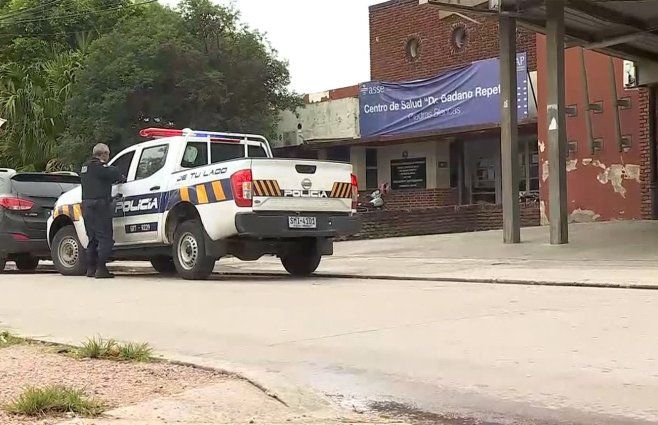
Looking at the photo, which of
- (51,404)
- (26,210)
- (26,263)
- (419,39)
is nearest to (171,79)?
(26,263)

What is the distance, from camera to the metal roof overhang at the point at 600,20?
47.1 ft

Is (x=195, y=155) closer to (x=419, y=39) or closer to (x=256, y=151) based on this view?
(x=256, y=151)

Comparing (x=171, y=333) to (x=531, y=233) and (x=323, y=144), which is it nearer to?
(x=531, y=233)

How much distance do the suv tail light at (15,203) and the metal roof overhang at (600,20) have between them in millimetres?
7616

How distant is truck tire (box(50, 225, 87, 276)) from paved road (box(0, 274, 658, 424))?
2.29 m

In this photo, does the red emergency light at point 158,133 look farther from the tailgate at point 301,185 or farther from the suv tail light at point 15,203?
the suv tail light at point 15,203

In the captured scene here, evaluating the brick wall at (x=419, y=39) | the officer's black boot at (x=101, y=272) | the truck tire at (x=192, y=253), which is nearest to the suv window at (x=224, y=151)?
the truck tire at (x=192, y=253)

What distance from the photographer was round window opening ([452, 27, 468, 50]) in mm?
24266

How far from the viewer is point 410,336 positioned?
6.64m

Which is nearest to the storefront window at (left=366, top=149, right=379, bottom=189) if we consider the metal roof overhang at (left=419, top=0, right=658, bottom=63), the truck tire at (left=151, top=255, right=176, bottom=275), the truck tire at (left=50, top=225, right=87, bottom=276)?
the metal roof overhang at (left=419, top=0, right=658, bottom=63)

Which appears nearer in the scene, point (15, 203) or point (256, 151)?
point (256, 151)

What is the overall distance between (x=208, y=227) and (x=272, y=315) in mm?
→ 3297

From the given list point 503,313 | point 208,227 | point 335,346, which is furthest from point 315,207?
point 335,346

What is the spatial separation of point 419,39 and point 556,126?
Answer: 1237cm
